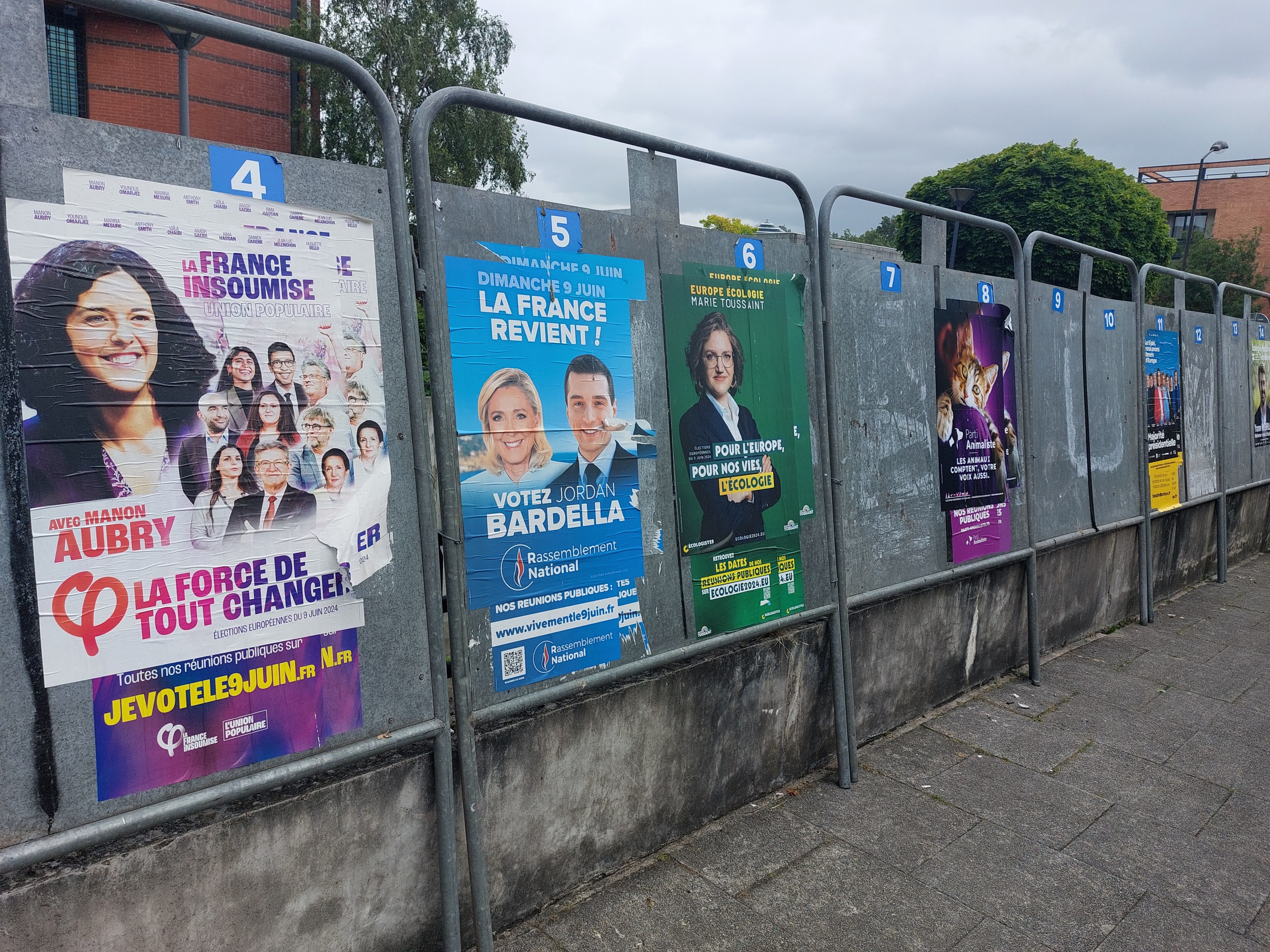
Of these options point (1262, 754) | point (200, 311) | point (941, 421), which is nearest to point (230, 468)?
point (200, 311)

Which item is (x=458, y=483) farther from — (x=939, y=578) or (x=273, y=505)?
(x=939, y=578)

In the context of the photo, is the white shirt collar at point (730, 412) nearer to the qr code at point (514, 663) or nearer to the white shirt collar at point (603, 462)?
the white shirt collar at point (603, 462)

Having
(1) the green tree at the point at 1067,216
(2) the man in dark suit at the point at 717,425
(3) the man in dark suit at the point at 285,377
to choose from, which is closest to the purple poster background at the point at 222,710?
(3) the man in dark suit at the point at 285,377

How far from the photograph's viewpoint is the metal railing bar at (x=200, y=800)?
1.86 metres

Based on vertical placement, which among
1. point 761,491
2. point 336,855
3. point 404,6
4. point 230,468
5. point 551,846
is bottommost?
point 551,846

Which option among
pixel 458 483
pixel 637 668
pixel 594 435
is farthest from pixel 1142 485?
pixel 458 483

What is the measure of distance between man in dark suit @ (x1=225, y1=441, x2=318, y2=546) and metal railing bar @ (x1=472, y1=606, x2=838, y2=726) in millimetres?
774

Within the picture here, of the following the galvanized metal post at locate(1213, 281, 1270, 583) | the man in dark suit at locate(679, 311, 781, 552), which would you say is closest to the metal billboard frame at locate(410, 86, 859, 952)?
the man in dark suit at locate(679, 311, 781, 552)

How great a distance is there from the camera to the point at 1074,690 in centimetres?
514

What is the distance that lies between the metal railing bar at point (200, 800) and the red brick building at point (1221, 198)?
145ft

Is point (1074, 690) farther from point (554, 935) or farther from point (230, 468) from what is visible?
point (230, 468)

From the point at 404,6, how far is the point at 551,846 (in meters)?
23.1

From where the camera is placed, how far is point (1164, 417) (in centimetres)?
695

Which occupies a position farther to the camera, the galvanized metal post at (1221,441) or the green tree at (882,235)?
the green tree at (882,235)
